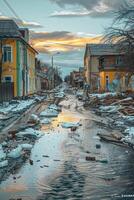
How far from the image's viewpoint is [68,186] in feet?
36.8

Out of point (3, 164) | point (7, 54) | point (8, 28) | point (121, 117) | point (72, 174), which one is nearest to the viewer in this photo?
point (72, 174)

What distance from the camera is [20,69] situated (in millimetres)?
65250

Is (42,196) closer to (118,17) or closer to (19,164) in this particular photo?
(19,164)

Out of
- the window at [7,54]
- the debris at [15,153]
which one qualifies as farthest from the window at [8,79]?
the debris at [15,153]

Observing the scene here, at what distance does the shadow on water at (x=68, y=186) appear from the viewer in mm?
10305

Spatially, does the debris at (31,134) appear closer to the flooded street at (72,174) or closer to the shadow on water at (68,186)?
the flooded street at (72,174)

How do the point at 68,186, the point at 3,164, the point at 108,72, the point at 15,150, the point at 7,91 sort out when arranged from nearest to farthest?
1. the point at 68,186
2. the point at 3,164
3. the point at 15,150
4. the point at 7,91
5. the point at 108,72

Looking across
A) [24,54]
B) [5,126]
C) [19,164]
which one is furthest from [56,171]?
[24,54]

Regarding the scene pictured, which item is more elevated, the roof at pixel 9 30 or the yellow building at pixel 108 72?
the roof at pixel 9 30

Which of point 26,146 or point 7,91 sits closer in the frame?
point 26,146

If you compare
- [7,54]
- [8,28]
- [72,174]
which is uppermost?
[8,28]

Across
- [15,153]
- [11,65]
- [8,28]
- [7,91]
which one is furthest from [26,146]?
[8,28]

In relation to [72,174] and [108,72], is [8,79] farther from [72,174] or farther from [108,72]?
[72,174]

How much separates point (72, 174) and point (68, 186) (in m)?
1.40
